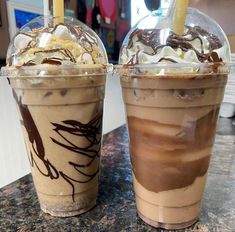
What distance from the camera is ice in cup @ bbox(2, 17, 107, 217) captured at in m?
0.43

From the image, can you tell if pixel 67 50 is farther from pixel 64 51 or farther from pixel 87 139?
pixel 87 139

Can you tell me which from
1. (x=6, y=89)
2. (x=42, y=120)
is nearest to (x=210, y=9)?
(x=6, y=89)

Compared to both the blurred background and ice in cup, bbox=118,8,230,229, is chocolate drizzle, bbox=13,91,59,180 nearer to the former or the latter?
ice in cup, bbox=118,8,230,229

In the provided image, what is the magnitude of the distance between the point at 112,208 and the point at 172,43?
303mm

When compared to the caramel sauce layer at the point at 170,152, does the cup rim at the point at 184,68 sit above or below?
above

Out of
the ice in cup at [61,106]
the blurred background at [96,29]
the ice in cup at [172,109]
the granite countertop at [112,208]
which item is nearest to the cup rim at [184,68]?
the ice in cup at [172,109]

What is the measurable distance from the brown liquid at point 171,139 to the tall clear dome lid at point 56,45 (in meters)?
0.09

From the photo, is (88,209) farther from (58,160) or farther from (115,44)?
(115,44)

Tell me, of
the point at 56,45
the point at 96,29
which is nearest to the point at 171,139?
the point at 56,45

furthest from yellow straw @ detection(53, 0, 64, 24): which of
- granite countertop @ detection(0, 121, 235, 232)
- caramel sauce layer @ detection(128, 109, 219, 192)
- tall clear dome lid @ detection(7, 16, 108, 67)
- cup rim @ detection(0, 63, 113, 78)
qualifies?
granite countertop @ detection(0, 121, 235, 232)

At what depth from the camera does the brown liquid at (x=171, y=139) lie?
383mm

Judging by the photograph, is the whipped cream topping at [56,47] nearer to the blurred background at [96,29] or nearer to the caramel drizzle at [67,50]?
the caramel drizzle at [67,50]

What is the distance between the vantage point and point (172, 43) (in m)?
0.40

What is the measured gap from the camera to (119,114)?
1423 mm
